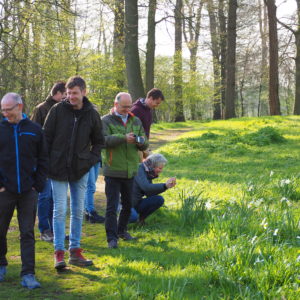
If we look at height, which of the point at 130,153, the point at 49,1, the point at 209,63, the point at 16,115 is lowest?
the point at 130,153

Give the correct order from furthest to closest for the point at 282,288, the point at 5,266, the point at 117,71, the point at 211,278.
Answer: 1. the point at 117,71
2. the point at 5,266
3. the point at 211,278
4. the point at 282,288

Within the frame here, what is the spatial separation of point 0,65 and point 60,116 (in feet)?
25.8

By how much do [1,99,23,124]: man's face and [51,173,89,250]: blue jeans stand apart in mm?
874

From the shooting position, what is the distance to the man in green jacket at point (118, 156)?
523 cm

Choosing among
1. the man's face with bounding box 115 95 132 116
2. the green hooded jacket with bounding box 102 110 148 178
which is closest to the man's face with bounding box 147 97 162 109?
the green hooded jacket with bounding box 102 110 148 178

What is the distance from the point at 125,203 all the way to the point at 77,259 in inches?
43.4

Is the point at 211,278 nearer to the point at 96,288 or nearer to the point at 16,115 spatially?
the point at 96,288

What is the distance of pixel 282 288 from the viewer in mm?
3236

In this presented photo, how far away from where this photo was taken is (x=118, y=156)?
529 cm

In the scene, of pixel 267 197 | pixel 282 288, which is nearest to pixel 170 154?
pixel 267 197

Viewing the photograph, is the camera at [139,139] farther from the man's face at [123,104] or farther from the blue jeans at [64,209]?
the blue jeans at [64,209]

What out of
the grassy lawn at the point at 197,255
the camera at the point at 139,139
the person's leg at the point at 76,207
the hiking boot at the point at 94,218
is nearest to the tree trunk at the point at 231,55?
the grassy lawn at the point at 197,255

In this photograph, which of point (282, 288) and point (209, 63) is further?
point (209, 63)

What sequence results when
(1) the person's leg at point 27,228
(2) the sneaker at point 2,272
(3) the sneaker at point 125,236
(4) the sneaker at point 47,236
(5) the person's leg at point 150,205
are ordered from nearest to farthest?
(1) the person's leg at point 27,228
(2) the sneaker at point 2,272
(3) the sneaker at point 125,236
(4) the sneaker at point 47,236
(5) the person's leg at point 150,205
